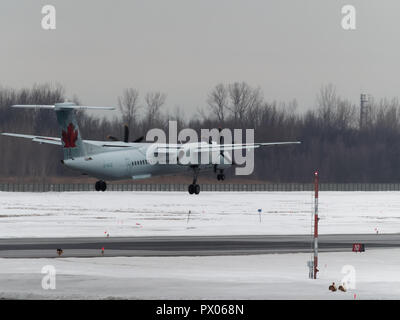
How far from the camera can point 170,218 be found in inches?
2057

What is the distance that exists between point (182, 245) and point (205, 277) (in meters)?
9.79

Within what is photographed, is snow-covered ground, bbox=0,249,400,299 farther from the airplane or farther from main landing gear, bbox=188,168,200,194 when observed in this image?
main landing gear, bbox=188,168,200,194

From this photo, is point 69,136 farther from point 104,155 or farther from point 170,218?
point 170,218

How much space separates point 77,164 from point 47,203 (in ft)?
17.5

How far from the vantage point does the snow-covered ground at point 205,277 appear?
20.3 meters

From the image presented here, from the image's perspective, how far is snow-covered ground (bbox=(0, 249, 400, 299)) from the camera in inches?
801

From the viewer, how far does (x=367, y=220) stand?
52750mm

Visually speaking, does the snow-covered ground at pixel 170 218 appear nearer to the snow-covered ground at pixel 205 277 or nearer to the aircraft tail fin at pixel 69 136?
the aircraft tail fin at pixel 69 136

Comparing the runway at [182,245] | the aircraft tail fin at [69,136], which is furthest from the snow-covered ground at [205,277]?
the aircraft tail fin at [69,136]

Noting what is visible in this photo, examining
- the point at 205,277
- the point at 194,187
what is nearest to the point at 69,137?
the point at 194,187

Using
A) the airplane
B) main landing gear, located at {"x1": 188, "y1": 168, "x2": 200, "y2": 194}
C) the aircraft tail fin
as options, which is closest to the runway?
the airplane

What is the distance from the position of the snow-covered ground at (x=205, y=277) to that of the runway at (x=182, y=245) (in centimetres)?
166

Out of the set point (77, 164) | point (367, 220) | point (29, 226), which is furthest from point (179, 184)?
point (29, 226)
